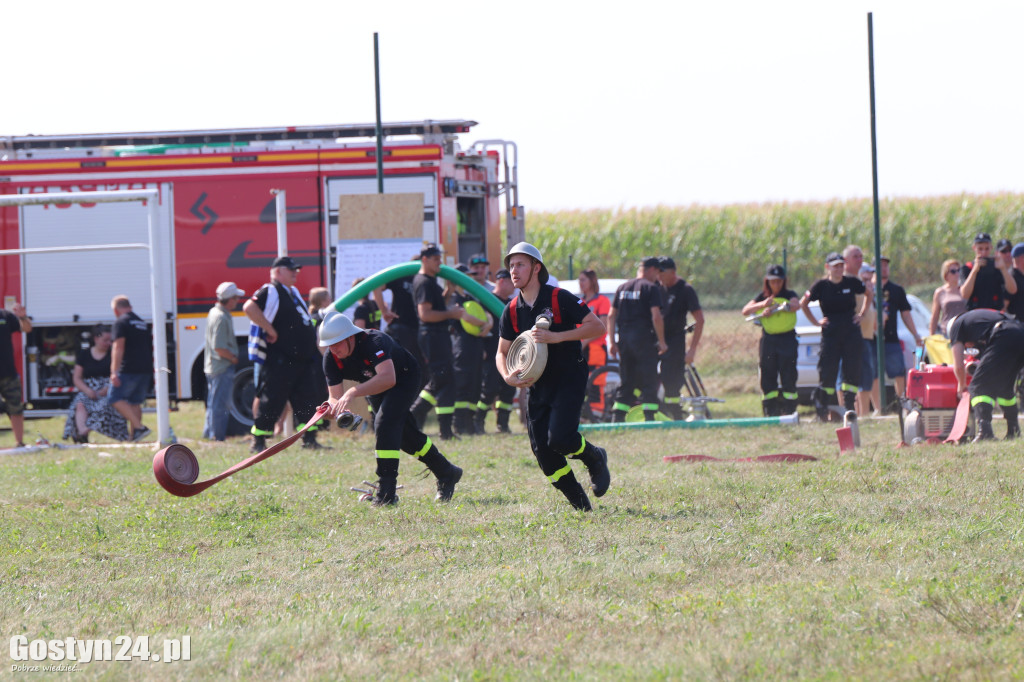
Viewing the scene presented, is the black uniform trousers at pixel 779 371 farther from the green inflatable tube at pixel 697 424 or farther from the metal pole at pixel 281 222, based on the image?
the metal pole at pixel 281 222

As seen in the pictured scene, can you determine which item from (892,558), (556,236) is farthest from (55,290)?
(556,236)

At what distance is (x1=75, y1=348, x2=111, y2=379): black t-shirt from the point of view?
48.3 feet

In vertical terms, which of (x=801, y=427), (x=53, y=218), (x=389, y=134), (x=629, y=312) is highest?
(x=389, y=134)

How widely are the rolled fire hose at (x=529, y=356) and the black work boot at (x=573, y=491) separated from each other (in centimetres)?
69

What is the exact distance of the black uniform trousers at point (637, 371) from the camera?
45.0ft

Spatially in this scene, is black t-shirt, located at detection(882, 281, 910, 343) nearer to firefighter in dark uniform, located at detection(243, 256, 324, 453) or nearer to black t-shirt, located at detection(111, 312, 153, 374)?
firefighter in dark uniform, located at detection(243, 256, 324, 453)

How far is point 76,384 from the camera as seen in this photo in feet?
47.9

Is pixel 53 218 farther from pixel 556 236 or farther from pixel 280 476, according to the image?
pixel 556 236

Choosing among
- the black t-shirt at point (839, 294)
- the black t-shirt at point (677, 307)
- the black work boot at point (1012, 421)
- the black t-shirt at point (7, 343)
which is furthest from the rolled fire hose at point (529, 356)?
the black t-shirt at point (7, 343)

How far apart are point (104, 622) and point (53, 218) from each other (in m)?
11.2

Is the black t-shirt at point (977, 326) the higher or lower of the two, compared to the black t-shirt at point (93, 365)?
higher

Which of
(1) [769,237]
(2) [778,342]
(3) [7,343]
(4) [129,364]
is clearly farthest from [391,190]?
(1) [769,237]

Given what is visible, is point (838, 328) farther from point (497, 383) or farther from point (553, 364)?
point (553, 364)

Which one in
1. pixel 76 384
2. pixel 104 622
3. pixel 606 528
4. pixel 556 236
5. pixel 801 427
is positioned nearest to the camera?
pixel 104 622
